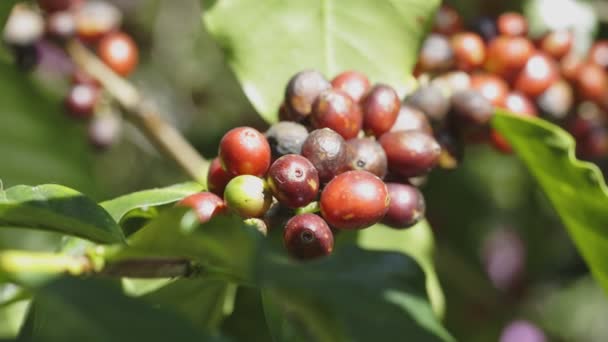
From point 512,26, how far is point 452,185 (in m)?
0.88

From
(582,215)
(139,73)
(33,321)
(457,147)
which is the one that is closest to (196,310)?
(33,321)

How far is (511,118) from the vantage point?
4.53ft

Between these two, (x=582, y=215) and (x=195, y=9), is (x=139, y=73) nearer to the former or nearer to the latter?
(x=195, y=9)

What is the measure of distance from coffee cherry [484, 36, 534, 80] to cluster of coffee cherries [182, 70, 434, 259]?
1.33 feet

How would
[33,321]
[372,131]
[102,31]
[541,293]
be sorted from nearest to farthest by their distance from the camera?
[33,321]
[372,131]
[102,31]
[541,293]

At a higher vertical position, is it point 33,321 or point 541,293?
point 33,321

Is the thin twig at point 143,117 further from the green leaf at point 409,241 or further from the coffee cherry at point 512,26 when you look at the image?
the coffee cherry at point 512,26

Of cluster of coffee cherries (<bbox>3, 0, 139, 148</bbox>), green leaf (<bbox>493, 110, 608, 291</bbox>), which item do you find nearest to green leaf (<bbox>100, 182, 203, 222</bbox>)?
green leaf (<bbox>493, 110, 608, 291</bbox>)

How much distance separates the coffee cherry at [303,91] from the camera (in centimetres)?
119

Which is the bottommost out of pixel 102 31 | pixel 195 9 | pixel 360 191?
pixel 195 9

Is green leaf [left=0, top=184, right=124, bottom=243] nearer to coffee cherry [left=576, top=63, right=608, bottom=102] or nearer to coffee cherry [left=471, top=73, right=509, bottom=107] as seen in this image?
coffee cherry [left=471, top=73, right=509, bottom=107]

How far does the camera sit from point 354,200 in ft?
3.43

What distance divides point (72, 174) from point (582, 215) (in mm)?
1344

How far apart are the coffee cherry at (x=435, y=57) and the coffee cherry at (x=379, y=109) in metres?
0.32
